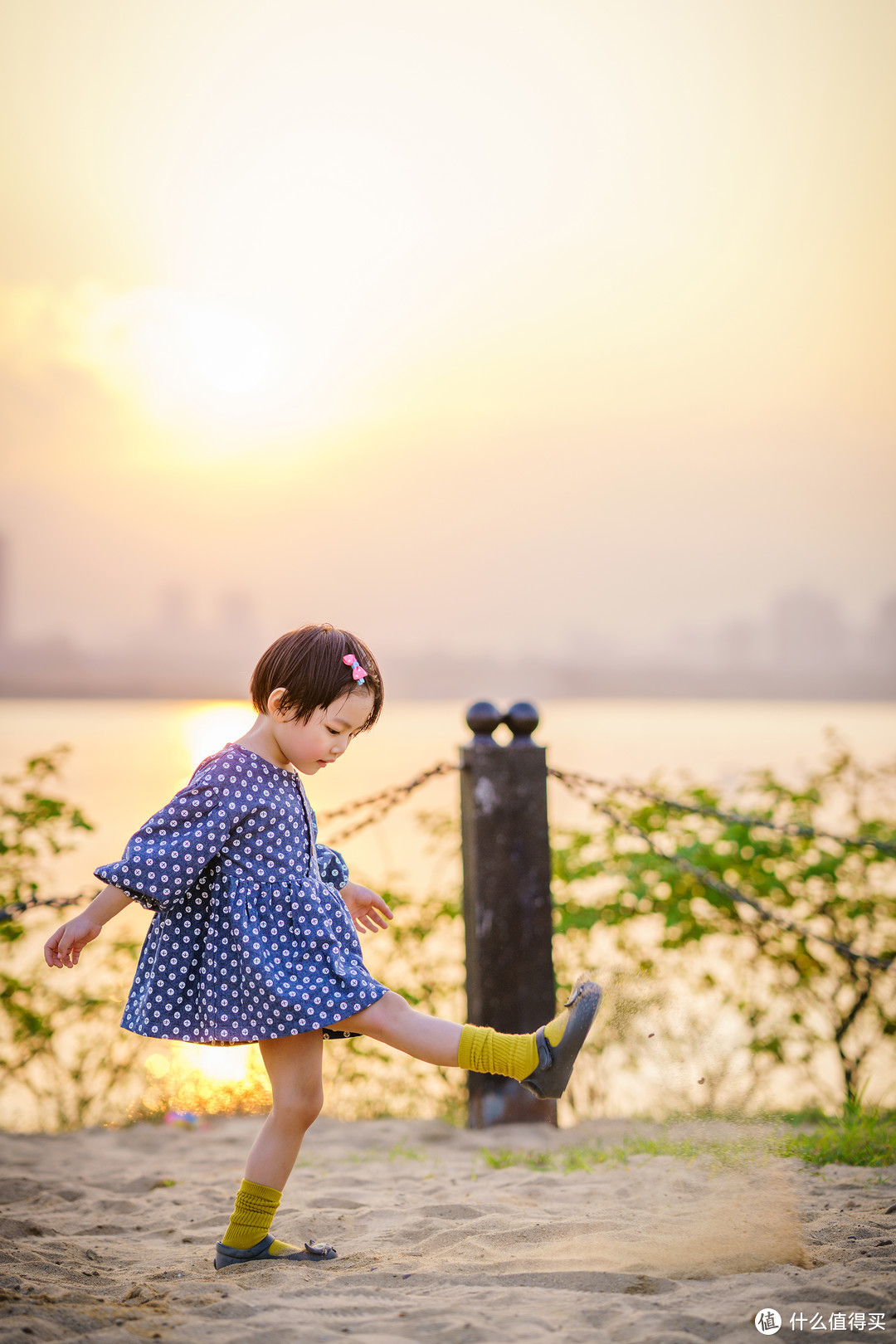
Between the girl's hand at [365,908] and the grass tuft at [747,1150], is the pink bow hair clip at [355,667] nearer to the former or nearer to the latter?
the girl's hand at [365,908]

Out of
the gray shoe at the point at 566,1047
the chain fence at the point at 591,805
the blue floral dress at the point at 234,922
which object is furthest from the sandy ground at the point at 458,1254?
the chain fence at the point at 591,805

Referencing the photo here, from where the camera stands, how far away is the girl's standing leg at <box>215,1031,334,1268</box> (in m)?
2.44

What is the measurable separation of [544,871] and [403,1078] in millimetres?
1411

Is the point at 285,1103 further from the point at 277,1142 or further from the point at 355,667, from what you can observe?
the point at 355,667

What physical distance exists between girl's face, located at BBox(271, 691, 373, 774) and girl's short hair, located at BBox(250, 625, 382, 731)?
18 mm

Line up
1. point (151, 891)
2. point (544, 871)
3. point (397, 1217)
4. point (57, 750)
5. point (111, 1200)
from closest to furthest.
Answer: point (151, 891) < point (397, 1217) < point (111, 1200) < point (544, 871) < point (57, 750)

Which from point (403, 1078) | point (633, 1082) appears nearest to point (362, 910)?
point (403, 1078)

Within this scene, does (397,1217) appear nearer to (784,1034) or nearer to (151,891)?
(151,891)

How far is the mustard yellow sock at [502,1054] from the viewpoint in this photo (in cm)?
238

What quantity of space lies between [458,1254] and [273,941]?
85cm

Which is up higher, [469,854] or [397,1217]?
[469,854]

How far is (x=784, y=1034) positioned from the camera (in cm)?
463

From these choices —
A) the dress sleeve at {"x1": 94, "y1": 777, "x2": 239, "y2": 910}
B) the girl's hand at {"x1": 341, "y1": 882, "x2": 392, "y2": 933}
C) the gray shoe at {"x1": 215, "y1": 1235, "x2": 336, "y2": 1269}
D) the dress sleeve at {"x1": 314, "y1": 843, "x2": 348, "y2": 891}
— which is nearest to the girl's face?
the dress sleeve at {"x1": 94, "y1": 777, "x2": 239, "y2": 910}

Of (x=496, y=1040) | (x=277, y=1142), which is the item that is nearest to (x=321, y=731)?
(x=496, y=1040)
